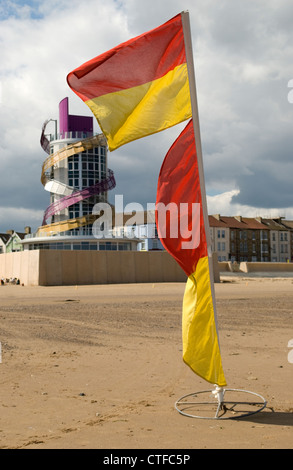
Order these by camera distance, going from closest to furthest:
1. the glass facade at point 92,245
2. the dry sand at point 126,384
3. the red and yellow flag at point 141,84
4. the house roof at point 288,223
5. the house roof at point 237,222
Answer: the dry sand at point 126,384 < the red and yellow flag at point 141,84 < the glass facade at point 92,245 < the house roof at point 237,222 < the house roof at point 288,223

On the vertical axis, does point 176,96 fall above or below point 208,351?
above

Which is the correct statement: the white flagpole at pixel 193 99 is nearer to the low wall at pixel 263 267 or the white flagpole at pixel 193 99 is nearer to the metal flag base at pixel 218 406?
the metal flag base at pixel 218 406

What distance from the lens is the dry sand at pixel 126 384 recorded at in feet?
17.3

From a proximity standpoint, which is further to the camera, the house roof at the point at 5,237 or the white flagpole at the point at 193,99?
the house roof at the point at 5,237

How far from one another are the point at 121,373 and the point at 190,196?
156 inches

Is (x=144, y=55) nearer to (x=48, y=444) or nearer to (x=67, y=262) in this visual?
(x=48, y=444)

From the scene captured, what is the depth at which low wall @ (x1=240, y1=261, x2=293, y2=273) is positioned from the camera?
66.6 meters

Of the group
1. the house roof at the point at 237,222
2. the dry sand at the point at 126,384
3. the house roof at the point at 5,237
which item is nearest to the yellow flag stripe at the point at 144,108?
the dry sand at the point at 126,384

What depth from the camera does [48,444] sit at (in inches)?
202

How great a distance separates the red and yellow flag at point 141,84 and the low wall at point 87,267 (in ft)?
112

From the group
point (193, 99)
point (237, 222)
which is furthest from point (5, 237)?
point (193, 99)

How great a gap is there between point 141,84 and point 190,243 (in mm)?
2108

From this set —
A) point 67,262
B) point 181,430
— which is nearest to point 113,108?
point 181,430

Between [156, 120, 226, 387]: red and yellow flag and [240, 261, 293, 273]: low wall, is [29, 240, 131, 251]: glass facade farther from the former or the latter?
[156, 120, 226, 387]: red and yellow flag
